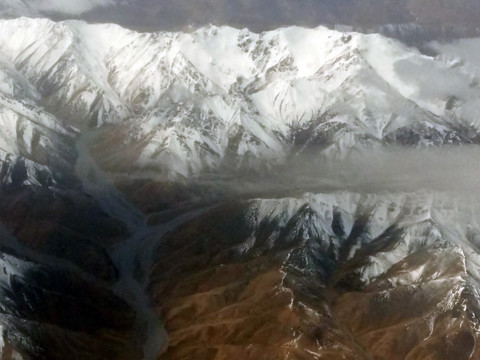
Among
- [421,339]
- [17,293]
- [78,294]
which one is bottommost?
[421,339]

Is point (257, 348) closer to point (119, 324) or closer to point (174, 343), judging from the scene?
point (174, 343)

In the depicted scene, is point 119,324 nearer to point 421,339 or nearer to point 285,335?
point 285,335

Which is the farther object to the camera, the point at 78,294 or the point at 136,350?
the point at 78,294

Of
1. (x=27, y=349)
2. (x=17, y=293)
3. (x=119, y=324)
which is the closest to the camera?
(x=27, y=349)

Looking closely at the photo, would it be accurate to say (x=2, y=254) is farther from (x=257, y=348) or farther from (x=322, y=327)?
(x=322, y=327)

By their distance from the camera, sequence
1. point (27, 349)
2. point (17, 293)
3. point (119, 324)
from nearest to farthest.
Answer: point (27, 349) < point (17, 293) < point (119, 324)

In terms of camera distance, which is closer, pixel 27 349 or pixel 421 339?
pixel 27 349

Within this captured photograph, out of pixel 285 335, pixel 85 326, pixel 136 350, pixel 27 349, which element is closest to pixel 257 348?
pixel 285 335

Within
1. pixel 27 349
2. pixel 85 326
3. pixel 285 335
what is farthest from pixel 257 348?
pixel 27 349

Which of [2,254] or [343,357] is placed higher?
[2,254]
